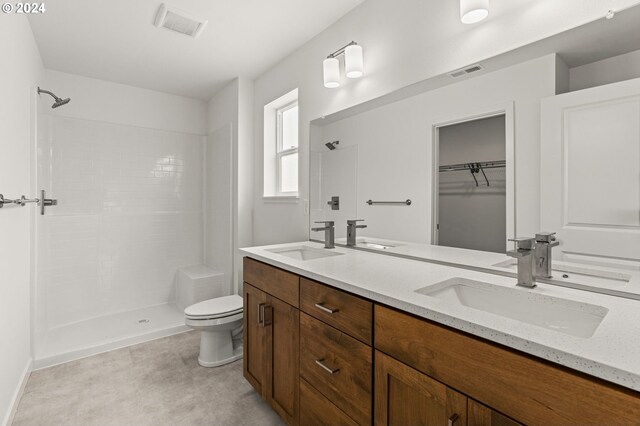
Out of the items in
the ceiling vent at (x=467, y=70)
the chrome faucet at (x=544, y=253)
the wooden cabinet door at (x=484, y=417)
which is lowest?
the wooden cabinet door at (x=484, y=417)

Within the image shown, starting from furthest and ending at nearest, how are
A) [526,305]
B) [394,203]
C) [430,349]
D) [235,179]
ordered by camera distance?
[235,179]
[394,203]
[526,305]
[430,349]

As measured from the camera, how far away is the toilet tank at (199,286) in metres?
3.17

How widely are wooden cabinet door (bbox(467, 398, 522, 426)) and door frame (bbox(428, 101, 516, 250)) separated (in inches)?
29.5

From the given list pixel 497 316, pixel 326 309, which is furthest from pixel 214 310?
pixel 497 316

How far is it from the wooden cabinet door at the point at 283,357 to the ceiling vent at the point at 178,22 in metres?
1.91

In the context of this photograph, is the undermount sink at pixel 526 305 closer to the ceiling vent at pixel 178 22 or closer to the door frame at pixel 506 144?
the door frame at pixel 506 144

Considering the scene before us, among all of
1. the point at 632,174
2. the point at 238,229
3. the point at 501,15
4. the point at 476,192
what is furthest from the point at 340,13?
the point at 238,229

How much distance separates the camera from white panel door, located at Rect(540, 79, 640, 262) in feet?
3.22

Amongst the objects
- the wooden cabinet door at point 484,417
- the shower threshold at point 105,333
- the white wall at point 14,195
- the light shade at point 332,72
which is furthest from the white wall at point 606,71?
the shower threshold at point 105,333

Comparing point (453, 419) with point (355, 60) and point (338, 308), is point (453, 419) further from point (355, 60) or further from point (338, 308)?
point (355, 60)

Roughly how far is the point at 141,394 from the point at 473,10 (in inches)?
106

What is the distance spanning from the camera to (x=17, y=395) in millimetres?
1846

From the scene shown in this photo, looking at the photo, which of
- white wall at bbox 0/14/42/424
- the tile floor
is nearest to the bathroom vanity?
the tile floor

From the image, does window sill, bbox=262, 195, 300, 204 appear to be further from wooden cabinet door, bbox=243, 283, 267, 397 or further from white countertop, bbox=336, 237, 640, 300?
white countertop, bbox=336, 237, 640, 300
